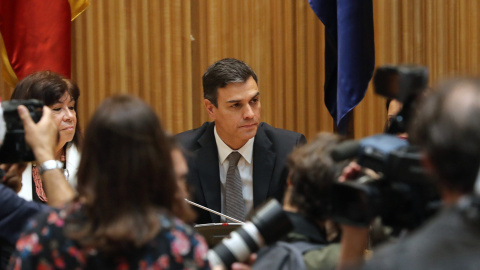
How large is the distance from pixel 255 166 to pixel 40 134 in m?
1.42

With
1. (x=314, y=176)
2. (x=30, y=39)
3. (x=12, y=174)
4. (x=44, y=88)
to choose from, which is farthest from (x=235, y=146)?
(x=314, y=176)

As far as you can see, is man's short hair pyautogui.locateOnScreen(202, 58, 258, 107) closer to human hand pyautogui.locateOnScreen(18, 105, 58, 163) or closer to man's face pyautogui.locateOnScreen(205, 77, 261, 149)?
man's face pyautogui.locateOnScreen(205, 77, 261, 149)

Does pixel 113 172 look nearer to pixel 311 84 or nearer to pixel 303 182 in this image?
pixel 303 182

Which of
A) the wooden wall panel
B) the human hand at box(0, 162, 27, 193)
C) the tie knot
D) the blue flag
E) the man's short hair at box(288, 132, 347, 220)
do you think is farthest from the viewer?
the wooden wall panel

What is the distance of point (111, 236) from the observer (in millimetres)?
1486

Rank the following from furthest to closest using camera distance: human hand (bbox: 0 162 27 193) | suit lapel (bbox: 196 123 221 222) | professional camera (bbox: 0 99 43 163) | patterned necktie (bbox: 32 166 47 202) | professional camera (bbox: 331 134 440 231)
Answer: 1. suit lapel (bbox: 196 123 221 222)
2. patterned necktie (bbox: 32 166 47 202)
3. human hand (bbox: 0 162 27 193)
4. professional camera (bbox: 0 99 43 163)
5. professional camera (bbox: 331 134 440 231)

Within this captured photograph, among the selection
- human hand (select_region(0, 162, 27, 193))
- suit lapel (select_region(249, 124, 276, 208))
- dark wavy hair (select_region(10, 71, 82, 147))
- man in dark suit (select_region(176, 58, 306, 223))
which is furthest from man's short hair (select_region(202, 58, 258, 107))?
human hand (select_region(0, 162, 27, 193))

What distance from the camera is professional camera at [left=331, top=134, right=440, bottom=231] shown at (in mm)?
1485

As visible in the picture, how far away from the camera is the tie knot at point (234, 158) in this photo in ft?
11.3

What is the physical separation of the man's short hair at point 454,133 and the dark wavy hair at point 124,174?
629mm

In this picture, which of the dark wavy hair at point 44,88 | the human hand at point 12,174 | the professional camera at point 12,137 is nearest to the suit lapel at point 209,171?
the dark wavy hair at point 44,88

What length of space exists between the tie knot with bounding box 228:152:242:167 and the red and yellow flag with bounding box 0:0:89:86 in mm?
1062

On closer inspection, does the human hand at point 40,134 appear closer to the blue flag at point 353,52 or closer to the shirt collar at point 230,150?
the shirt collar at point 230,150

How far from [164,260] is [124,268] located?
9 cm
